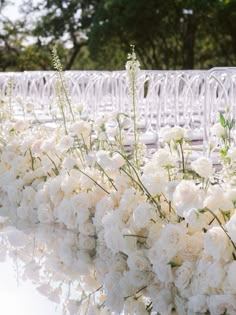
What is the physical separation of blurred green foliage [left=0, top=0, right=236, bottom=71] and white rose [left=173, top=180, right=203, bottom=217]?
23872 millimetres

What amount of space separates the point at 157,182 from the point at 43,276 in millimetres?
523

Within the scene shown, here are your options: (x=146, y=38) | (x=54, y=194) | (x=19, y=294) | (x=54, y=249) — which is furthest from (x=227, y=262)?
(x=146, y=38)

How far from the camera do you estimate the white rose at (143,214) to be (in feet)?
8.10

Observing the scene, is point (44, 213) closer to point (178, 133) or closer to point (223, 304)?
point (178, 133)

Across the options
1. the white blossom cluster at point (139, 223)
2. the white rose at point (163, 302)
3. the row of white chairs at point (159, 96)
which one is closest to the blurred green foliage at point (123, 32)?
the row of white chairs at point (159, 96)

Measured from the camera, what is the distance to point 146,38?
97.4 ft

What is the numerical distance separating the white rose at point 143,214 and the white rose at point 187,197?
19 cm

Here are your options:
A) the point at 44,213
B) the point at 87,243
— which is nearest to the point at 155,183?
the point at 87,243

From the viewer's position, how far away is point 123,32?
96.1 feet

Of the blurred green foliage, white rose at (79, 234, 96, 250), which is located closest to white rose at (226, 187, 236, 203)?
white rose at (79, 234, 96, 250)

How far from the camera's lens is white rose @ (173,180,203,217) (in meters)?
2.28

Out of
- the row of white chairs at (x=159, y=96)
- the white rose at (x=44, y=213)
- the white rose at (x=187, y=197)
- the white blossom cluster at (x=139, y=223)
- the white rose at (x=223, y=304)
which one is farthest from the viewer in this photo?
the row of white chairs at (x=159, y=96)

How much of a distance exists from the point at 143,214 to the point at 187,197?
242 millimetres

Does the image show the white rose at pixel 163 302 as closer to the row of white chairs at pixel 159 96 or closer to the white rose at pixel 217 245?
the white rose at pixel 217 245
